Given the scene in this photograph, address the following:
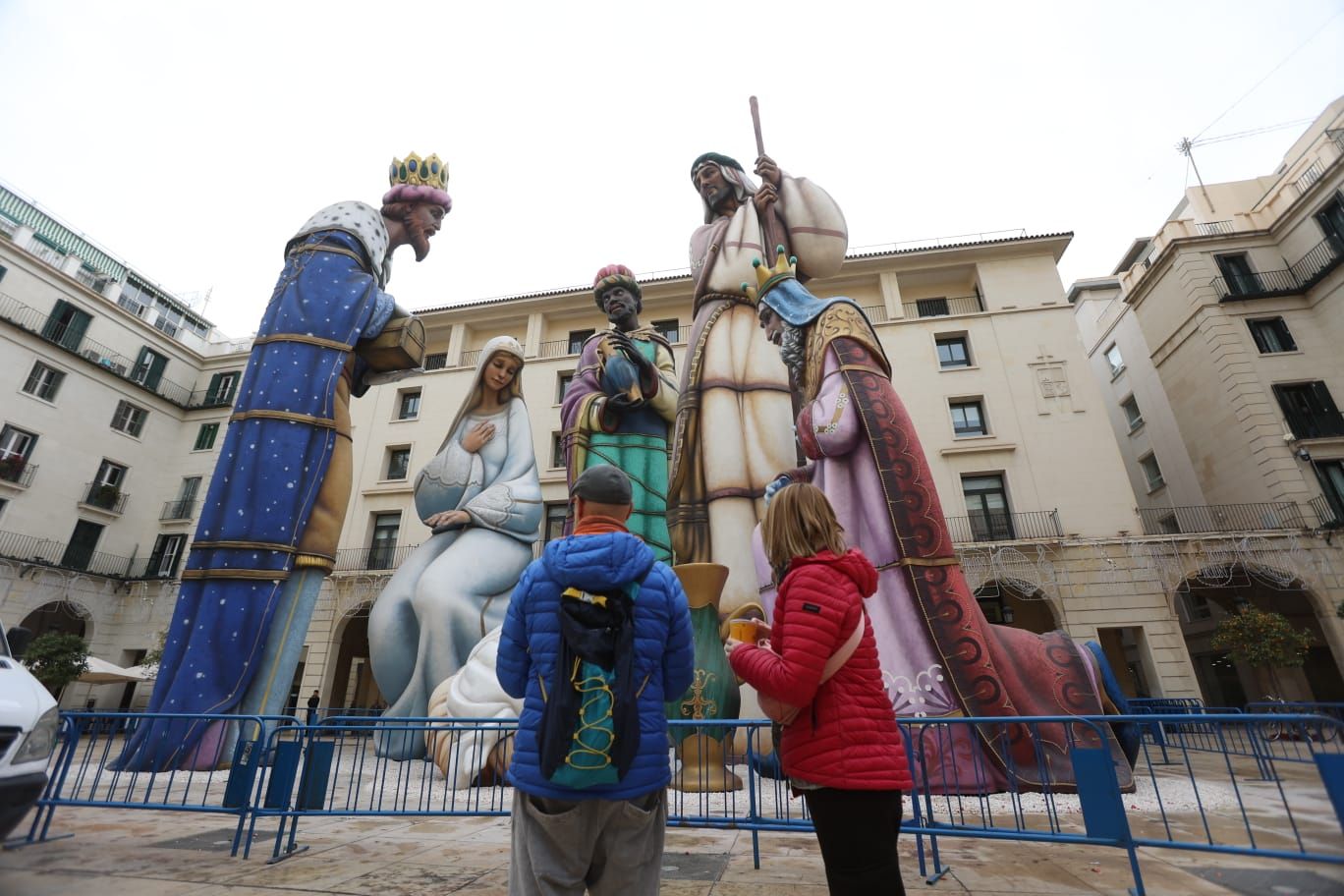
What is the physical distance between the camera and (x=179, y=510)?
22.5 m

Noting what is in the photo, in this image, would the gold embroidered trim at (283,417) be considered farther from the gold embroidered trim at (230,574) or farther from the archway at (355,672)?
the archway at (355,672)

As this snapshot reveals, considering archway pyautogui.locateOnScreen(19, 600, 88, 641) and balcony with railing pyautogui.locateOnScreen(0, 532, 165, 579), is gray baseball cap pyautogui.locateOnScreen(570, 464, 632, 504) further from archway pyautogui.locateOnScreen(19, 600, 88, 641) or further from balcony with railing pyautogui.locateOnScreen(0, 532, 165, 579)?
archway pyautogui.locateOnScreen(19, 600, 88, 641)

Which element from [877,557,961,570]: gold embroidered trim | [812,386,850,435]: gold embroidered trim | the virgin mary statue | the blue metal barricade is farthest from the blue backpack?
the virgin mary statue

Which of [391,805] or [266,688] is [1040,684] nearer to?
[391,805]

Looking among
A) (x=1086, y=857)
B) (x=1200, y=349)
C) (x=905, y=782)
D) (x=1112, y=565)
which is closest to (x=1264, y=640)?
(x=1112, y=565)

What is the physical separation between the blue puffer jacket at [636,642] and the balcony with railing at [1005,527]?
15840 millimetres

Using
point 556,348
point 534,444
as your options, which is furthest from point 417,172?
point 556,348

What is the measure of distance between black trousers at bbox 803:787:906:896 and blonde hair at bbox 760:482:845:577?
2.15ft

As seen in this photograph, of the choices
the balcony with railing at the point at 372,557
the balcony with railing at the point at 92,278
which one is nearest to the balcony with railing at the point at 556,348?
the balcony with railing at the point at 372,557

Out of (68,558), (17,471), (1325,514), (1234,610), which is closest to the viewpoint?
(1325,514)

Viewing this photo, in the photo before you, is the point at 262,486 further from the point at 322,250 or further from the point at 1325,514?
the point at 1325,514

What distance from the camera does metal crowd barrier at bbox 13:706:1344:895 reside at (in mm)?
2617

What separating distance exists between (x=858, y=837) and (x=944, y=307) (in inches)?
835

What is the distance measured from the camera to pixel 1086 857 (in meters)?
3.35
